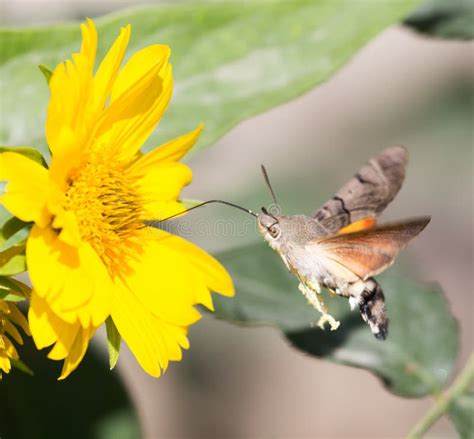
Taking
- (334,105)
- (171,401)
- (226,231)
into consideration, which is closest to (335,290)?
(226,231)

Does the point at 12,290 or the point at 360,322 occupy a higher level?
the point at 12,290

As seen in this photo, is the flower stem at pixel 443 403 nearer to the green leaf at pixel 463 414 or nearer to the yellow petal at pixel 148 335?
the green leaf at pixel 463 414

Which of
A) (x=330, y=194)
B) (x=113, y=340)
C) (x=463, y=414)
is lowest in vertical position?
(x=330, y=194)

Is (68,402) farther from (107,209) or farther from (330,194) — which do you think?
(330,194)

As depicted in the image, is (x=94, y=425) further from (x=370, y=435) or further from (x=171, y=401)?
(x=370, y=435)

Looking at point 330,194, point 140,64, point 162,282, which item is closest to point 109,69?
point 140,64

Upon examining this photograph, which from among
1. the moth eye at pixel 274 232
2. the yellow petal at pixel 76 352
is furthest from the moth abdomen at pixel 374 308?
the yellow petal at pixel 76 352
